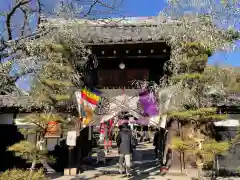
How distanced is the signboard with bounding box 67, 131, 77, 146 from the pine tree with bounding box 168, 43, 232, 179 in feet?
15.1

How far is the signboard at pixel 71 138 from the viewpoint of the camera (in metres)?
10.7

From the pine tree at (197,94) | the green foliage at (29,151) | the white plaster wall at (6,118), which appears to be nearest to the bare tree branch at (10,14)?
the green foliage at (29,151)

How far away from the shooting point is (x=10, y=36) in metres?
7.67

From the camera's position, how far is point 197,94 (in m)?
7.77

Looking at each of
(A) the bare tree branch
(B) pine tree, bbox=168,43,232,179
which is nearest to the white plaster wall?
(A) the bare tree branch

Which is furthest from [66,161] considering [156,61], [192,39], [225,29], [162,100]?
[225,29]

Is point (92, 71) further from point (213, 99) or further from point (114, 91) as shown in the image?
point (213, 99)

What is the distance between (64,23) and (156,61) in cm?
418

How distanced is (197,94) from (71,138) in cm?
545

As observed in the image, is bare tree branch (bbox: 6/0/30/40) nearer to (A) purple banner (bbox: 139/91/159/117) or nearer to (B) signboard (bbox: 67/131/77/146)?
(B) signboard (bbox: 67/131/77/146)

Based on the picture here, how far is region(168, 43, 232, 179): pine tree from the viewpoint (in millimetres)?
7270

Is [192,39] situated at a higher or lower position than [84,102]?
higher

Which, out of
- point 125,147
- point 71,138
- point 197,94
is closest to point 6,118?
point 71,138

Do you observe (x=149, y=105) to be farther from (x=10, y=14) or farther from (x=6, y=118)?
(x=6, y=118)
